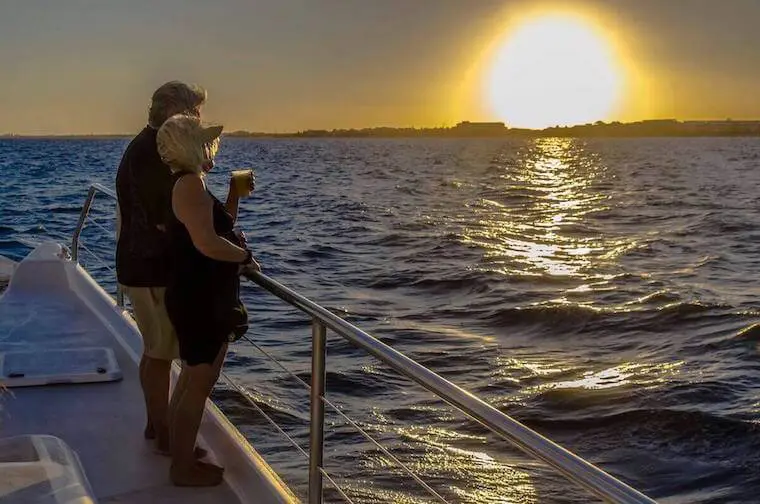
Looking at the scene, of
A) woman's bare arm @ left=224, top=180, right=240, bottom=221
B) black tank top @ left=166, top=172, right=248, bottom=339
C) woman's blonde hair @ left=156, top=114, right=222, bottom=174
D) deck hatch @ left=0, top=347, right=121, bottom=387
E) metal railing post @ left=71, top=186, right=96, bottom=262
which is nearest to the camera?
woman's blonde hair @ left=156, top=114, right=222, bottom=174

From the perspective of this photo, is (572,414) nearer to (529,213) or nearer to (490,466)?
(490,466)

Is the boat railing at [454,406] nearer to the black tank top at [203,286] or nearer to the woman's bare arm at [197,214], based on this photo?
the black tank top at [203,286]

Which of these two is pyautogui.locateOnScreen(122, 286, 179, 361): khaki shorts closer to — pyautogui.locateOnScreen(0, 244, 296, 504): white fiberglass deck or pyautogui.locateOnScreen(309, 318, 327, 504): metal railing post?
pyautogui.locateOnScreen(0, 244, 296, 504): white fiberglass deck

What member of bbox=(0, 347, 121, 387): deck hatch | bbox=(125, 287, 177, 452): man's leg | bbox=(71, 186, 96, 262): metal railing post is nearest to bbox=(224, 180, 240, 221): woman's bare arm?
bbox=(125, 287, 177, 452): man's leg

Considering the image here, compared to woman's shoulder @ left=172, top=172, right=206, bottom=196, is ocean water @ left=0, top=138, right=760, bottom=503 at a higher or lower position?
lower

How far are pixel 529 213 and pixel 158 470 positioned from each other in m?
26.1

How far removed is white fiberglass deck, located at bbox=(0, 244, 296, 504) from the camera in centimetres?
336

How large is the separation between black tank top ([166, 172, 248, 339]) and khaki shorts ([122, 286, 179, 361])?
40 centimetres

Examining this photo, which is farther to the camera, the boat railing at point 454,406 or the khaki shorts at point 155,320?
the khaki shorts at point 155,320

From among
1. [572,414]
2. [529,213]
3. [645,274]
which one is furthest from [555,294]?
[529,213]

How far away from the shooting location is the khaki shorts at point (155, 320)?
3562mm

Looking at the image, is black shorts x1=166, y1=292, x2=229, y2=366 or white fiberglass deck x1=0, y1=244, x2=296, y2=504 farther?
white fiberglass deck x1=0, y1=244, x2=296, y2=504

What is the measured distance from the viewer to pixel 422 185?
41156 mm

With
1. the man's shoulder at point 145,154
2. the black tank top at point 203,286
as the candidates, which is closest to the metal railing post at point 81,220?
the man's shoulder at point 145,154
